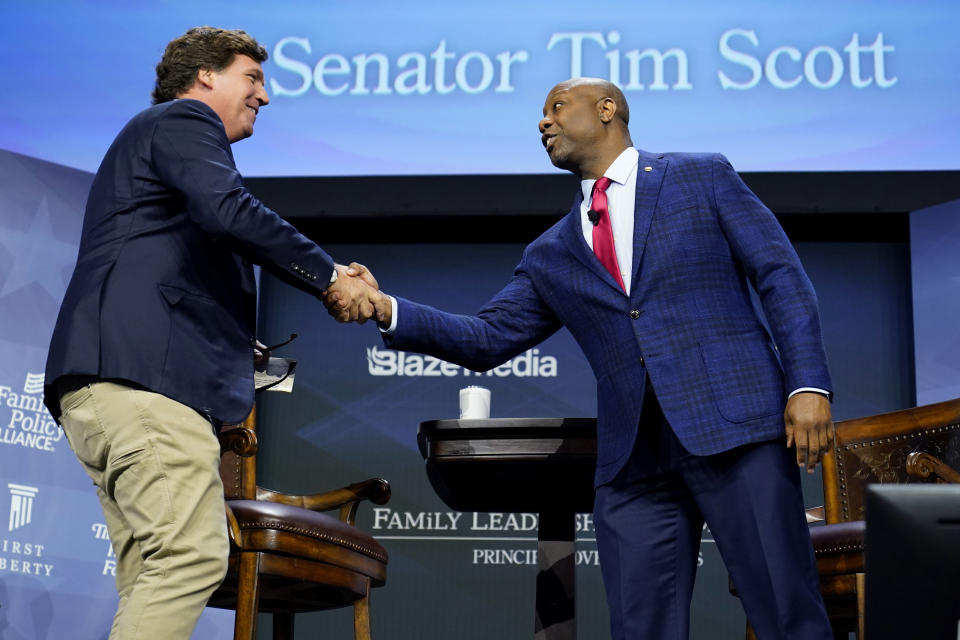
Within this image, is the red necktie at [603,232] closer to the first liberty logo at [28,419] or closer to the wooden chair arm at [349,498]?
the wooden chair arm at [349,498]

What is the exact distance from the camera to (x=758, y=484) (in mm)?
1961

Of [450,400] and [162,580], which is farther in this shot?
[450,400]

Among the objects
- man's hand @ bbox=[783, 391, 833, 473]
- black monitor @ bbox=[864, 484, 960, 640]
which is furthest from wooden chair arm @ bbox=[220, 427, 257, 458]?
black monitor @ bbox=[864, 484, 960, 640]

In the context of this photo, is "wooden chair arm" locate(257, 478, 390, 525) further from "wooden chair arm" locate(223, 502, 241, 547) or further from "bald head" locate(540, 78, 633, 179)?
"bald head" locate(540, 78, 633, 179)

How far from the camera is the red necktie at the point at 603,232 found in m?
2.24

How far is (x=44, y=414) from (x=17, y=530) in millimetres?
481

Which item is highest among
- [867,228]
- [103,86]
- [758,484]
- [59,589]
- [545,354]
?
[103,86]

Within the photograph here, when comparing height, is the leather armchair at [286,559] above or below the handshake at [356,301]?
below

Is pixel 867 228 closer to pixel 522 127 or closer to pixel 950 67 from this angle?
pixel 950 67

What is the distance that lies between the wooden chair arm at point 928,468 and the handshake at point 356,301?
4.47 feet

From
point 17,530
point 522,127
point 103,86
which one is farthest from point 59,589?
point 522,127

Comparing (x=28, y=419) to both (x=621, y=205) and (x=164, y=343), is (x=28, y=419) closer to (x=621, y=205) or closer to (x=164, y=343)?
(x=164, y=343)

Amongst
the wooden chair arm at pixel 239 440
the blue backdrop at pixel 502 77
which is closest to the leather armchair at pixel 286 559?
the wooden chair arm at pixel 239 440

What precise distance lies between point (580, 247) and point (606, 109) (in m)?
0.36
